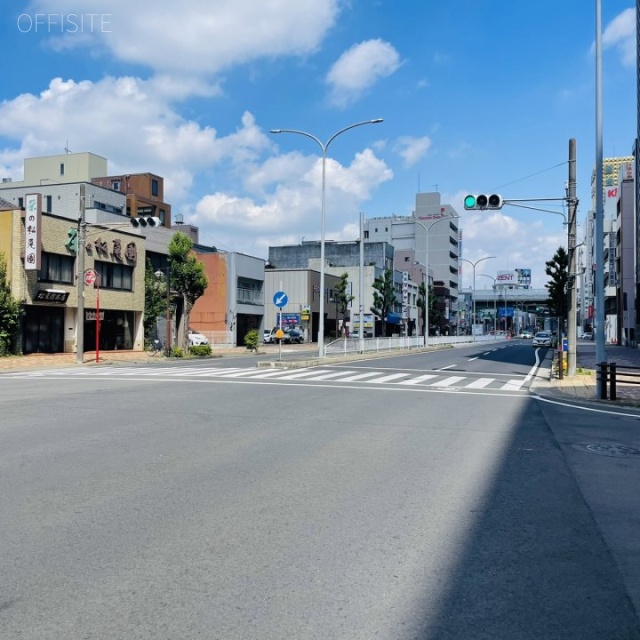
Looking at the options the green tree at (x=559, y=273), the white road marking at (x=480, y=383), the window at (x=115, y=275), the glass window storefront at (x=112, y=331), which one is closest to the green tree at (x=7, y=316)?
the glass window storefront at (x=112, y=331)

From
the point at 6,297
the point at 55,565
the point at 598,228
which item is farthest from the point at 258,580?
the point at 6,297

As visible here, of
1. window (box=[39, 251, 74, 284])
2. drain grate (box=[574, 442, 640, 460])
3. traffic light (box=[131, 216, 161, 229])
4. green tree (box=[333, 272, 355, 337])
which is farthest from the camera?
green tree (box=[333, 272, 355, 337])

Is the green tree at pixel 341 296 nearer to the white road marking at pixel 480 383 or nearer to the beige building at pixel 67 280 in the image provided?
the beige building at pixel 67 280

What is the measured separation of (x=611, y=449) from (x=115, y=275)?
118ft

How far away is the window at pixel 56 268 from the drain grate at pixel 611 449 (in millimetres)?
30993

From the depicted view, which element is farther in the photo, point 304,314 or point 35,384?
point 304,314

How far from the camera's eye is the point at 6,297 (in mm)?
31344

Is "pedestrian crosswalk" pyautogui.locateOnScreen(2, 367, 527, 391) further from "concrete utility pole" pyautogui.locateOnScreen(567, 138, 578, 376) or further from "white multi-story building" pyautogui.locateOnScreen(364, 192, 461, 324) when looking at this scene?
"white multi-story building" pyautogui.locateOnScreen(364, 192, 461, 324)

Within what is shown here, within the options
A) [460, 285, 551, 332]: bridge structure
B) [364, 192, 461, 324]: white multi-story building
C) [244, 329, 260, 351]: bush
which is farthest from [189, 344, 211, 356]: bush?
[460, 285, 551, 332]: bridge structure

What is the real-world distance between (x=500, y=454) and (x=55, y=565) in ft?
20.2

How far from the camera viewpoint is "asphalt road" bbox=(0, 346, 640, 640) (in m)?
3.72

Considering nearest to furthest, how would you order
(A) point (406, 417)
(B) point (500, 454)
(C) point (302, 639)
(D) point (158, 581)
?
1. (C) point (302, 639)
2. (D) point (158, 581)
3. (B) point (500, 454)
4. (A) point (406, 417)

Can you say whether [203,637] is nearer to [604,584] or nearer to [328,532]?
[328,532]

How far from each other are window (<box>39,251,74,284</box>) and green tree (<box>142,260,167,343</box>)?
27.2ft
